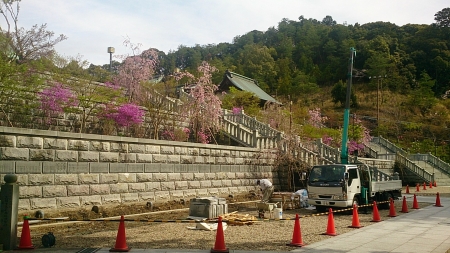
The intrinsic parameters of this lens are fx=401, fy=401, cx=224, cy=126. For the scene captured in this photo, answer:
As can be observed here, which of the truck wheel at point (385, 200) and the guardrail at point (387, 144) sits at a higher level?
the guardrail at point (387, 144)

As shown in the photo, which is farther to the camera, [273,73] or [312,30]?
[312,30]

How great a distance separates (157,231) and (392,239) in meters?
6.60

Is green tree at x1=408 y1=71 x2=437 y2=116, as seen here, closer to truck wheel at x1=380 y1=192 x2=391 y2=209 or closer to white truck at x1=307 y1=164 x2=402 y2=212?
truck wheel at x1=380 y1=192 x2=391 y2=209

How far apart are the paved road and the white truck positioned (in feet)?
6.28

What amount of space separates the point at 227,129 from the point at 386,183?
32.0 feet

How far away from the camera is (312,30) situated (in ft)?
357

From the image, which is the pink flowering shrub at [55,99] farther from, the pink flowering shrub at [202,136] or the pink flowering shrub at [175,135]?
the pink flowering shrub at [202,136]

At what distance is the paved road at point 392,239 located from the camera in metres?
9.33

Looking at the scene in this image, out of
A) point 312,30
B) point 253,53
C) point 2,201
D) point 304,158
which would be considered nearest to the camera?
point 2,201

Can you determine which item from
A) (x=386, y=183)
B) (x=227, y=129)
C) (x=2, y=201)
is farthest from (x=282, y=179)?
(x=2, y=201)

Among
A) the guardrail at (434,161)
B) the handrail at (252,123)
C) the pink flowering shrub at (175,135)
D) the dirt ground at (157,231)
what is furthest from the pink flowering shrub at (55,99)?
the guardrail at (434,161)

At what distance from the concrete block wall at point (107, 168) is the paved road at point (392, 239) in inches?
152

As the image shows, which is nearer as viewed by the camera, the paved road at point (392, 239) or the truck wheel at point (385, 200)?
the paved road at point (392, 239)

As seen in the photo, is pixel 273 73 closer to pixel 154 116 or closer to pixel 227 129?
pixel 227 129
